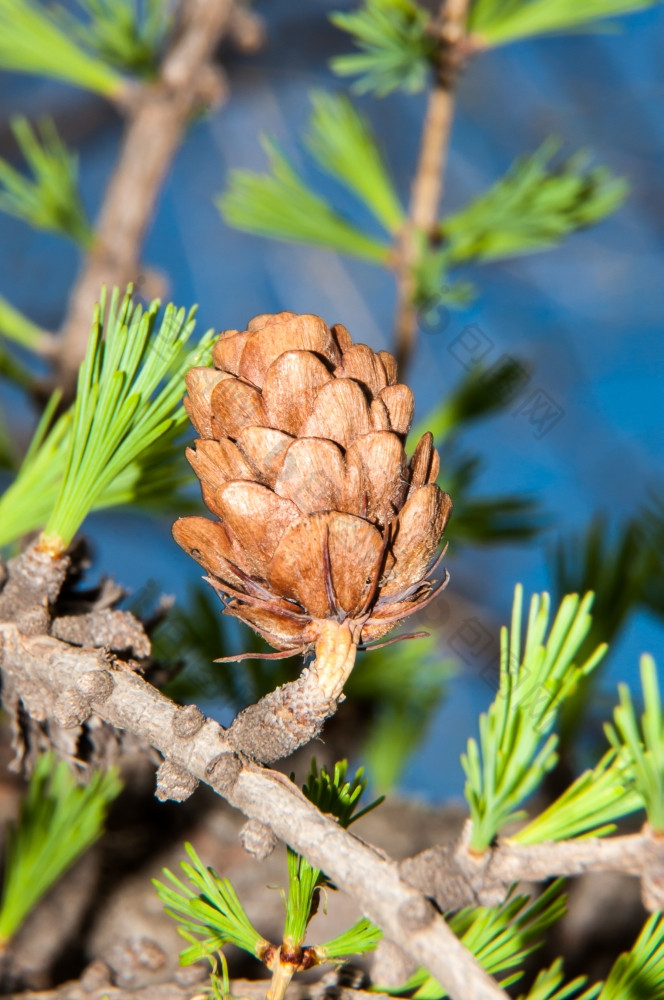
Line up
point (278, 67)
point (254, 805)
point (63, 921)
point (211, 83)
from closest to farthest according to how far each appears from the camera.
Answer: point (254, 805) < point (63, 921) < point (211, 83) < point (278, 67)

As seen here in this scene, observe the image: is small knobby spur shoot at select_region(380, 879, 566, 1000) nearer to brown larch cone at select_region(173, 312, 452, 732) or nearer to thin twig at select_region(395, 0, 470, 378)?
brown larch cone at select_region(173, 312, 452, 732)

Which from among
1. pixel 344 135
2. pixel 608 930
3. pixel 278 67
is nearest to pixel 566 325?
pixel 278 67

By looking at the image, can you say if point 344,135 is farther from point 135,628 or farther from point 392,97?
point 392,97

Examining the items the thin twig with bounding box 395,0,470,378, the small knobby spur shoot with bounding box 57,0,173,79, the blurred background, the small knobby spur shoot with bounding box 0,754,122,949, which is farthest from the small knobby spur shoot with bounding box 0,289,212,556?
the blurred background

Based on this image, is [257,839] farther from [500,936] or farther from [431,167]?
[431,167]

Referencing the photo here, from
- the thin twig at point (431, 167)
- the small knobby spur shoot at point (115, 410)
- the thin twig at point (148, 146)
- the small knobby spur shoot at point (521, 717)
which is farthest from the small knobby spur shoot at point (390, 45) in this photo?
the small knobby spur shoot at point (521, 717)
